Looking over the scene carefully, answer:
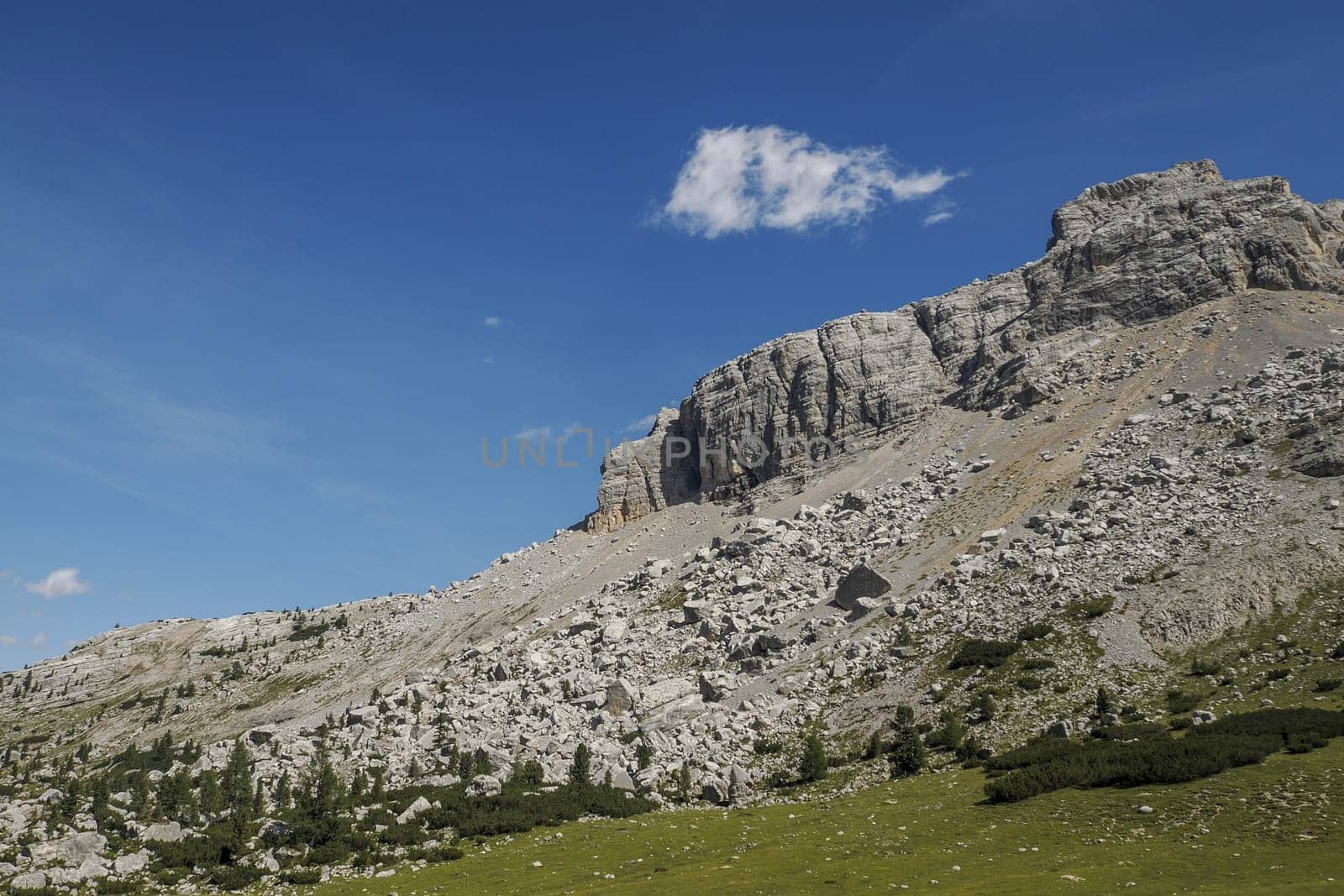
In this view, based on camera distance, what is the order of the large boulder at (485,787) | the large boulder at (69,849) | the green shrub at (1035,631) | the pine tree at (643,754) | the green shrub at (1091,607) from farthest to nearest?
the green shrub at (1035,631), the green shrub at (1091,607), the pine tree at (643,754), the large boulder at (485,787), the large boulder at (69,849)

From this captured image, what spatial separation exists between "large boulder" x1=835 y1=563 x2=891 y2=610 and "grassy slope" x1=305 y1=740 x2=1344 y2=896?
104ft

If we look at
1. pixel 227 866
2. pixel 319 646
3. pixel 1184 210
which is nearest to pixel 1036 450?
pixel 1184 210

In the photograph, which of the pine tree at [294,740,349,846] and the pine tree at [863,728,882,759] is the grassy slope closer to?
the pine tree at [863,728,882,759]

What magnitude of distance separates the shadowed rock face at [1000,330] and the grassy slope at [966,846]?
269 feet

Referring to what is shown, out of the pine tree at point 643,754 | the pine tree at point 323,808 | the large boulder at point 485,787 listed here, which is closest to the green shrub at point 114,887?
the pine tree at point 323,808

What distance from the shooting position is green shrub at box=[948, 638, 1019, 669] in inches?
2522

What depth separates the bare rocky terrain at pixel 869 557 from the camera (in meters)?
64.9

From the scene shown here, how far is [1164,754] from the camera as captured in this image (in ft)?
136

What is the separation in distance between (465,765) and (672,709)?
680 inches

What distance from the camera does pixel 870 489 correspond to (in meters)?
113

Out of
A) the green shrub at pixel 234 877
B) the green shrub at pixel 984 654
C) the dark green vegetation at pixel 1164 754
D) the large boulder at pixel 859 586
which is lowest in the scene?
the green shrub at pixel 234 877

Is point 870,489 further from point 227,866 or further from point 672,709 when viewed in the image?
point 227,866

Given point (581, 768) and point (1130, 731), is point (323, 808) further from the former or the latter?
point (1130, 731)

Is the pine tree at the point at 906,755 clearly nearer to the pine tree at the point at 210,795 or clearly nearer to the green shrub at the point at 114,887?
the green shrub at the point at 114,887
